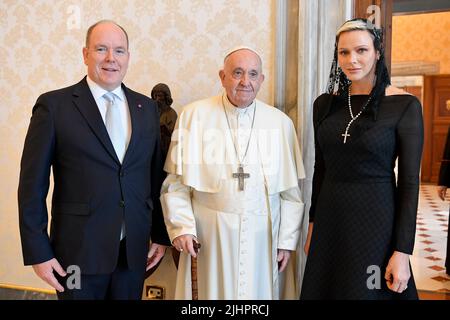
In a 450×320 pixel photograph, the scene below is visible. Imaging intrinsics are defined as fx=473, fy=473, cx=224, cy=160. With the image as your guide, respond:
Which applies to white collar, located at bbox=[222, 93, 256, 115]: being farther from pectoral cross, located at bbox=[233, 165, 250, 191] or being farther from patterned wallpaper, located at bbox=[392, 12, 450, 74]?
patterned wallpaper, located at bbox=[392, 12, 450, 74]

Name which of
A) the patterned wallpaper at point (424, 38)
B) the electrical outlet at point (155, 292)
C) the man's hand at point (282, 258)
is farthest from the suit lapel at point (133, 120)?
the patterned wallpaper at point (424, 38)

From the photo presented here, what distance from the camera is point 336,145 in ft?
7.06

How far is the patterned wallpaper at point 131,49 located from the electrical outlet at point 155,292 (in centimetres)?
98

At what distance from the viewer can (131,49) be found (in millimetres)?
3436

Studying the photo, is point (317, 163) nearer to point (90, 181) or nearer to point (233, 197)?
point (233, 197)

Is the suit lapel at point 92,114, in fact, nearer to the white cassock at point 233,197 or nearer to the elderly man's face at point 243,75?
the white cassock at point 233,197

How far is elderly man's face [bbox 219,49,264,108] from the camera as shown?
2443mm

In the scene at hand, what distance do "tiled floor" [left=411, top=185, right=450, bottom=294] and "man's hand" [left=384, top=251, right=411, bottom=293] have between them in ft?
8.47

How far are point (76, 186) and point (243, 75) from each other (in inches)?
39.4

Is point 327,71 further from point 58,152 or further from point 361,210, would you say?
point 58,152

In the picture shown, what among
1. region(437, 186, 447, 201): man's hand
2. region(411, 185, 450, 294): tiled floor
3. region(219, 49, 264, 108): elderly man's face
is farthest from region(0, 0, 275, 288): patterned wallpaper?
region(411, 185, 450, 294): tiled floor

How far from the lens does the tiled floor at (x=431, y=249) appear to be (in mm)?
4551

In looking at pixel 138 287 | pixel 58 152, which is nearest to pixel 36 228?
pixel 58 152
